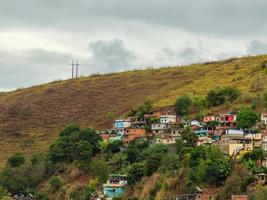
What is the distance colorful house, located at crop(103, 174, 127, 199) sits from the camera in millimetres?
73688

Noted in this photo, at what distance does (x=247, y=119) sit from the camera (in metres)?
77.6

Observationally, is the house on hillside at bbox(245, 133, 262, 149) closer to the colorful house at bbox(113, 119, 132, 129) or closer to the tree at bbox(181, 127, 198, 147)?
the tree at bbox(181, 127, 198, 147)

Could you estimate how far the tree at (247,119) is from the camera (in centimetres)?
7738

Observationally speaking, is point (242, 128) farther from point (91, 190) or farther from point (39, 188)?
point (39, 188)

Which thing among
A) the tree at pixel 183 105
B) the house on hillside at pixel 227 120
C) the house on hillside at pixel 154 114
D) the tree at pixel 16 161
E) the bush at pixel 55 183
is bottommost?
the bush at pixel 55 183

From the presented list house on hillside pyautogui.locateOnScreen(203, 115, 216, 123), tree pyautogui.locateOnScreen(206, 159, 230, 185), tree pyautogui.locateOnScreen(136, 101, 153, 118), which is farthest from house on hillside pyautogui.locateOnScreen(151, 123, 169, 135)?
tree pyautogui.locateOnScreen(206, 159, 230, 185)

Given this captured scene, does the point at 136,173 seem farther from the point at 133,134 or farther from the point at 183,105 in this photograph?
the point at 183,105

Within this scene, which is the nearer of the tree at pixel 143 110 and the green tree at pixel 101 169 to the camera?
the green tree at pixel 101 169

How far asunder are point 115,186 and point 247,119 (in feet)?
45.0

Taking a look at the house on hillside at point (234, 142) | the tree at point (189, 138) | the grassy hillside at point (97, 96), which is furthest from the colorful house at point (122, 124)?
the house on hillside at point (234, 142)

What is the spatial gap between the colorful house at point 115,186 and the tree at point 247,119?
11938mm

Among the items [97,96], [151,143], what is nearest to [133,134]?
[151,143]

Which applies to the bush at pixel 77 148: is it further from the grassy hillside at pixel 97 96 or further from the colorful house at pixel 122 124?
the grassy hillside at pixel 97 96

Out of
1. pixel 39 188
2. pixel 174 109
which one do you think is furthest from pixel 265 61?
pixel 39 188
